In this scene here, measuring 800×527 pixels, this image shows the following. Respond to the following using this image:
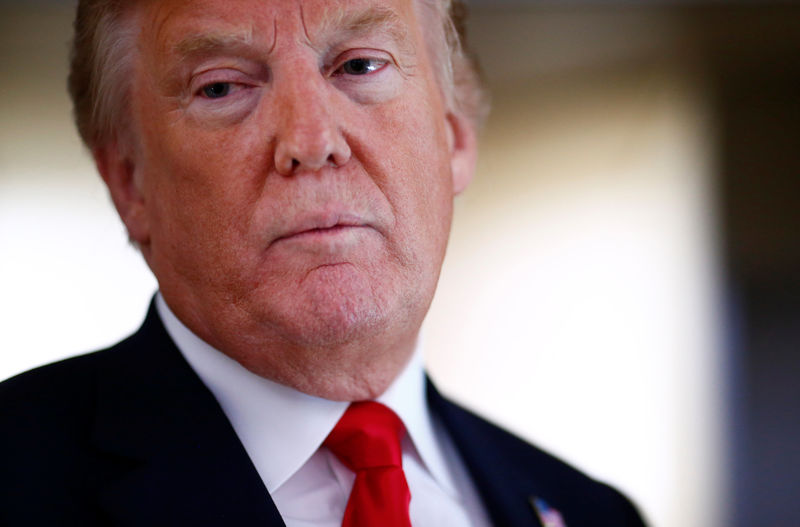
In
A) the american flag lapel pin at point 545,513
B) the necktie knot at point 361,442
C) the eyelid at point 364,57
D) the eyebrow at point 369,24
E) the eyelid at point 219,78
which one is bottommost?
the american flag lapel pin at point 545,513

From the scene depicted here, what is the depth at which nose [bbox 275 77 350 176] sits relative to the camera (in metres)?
1.11

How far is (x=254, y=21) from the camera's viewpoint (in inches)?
45.9

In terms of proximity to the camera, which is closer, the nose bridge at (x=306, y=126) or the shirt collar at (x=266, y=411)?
the nose bridge at (x=306, y=126)

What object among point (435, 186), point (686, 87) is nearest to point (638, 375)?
point (686, 87)

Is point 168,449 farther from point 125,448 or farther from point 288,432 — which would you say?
point 288,432

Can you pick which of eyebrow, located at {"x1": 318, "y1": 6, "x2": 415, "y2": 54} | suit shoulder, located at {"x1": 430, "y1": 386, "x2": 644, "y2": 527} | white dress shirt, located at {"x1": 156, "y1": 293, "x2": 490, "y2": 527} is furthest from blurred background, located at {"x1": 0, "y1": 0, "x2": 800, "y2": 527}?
eyebrow, located at {"x1": 318, "y1": 6, "x2": 415, "y2": 54}

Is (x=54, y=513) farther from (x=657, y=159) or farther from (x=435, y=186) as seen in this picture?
(x=657, y=159)

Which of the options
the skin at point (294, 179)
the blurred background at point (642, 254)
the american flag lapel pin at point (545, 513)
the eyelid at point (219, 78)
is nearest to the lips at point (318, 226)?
the skin at point (294, 179)

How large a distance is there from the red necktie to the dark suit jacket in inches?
5.1

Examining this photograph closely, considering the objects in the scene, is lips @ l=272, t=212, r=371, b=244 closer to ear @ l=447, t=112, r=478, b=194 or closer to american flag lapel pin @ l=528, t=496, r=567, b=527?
ear @ l=447, t=112, r=478, b=194

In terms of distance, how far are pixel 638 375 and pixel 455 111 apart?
7.76 ft

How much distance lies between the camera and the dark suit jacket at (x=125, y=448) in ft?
3.73

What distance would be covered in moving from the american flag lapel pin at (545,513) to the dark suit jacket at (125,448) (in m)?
0.10

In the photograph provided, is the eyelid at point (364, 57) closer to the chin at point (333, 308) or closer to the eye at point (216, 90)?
the eye at point (216, 90)
